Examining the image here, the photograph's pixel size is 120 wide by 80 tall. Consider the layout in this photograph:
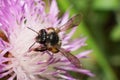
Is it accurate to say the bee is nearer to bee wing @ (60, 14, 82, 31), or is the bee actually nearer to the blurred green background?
bee wing @ (60, 14, 82, 31)

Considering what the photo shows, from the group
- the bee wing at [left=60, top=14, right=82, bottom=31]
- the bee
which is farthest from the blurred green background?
the bee

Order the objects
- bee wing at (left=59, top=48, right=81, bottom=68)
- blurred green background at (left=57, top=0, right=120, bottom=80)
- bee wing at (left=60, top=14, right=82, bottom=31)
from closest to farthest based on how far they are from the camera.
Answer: bee wing at (left=59, top=48, right=81, bottom=68), bee wing at (left=60, top=14, right=82, bottom=31), blurred green background at (left=57, top=0, right=120, bottom=80)

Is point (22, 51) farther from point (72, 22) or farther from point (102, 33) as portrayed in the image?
point (102, 33)

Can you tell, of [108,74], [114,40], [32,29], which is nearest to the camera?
[32,29]

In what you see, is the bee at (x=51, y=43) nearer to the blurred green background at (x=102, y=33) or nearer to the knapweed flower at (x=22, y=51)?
the knapweed flower at (x=22, y=51)

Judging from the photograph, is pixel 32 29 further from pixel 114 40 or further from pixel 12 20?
pixel 114 40

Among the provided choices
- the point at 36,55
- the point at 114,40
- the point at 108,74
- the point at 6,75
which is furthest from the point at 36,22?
the point at 114,40

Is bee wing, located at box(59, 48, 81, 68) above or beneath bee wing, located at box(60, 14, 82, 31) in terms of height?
beneath

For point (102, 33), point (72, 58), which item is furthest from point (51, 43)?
point (102, 33)
